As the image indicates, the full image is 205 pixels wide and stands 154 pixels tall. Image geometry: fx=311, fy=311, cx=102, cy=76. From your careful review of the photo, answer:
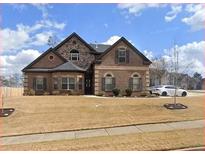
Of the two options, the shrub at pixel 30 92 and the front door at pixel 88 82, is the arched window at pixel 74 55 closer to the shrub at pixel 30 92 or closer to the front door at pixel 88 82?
the front door at pixel 88 82

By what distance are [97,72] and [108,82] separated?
1.56 meters

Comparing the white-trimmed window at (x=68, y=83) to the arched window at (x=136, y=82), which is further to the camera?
the arched window at (x=136, y=82)

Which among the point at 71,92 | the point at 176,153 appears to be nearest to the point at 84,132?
the point at 176,153

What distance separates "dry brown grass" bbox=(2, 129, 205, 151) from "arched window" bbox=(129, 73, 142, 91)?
68.6 ft

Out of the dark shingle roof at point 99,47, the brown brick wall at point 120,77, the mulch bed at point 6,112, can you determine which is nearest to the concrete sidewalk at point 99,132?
the mulch bed at point 6,112

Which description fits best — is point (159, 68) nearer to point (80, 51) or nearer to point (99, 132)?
point (80, 51)

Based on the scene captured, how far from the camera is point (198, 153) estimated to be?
8.73 metres

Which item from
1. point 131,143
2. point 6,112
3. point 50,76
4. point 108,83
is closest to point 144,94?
point 108,83

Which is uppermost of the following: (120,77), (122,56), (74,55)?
(74,55)

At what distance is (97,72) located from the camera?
31.7 meters

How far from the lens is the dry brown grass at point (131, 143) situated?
9547 millimetres

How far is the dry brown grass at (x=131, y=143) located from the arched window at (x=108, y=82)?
20.5 metres

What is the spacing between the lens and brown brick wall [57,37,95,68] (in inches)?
1366

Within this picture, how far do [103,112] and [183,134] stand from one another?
7.15 m
